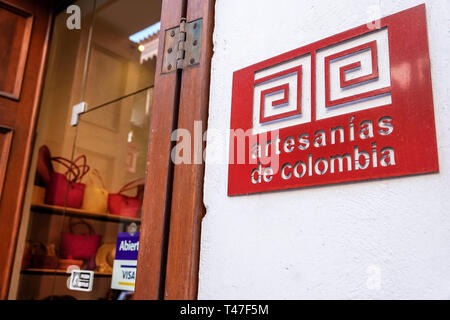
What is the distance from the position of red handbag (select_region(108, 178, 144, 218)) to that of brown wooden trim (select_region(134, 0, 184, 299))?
1247 mm

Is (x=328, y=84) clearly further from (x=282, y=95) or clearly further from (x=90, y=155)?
(x=90, y=155)

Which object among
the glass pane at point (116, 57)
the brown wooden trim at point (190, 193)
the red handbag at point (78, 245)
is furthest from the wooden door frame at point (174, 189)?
the red handbag at point (78, 245)

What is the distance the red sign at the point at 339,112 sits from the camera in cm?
56

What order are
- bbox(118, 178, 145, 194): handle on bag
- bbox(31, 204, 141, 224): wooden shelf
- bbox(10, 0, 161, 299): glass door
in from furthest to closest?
bbox(118, 178, 145, 194): handle on bag → bbox(31, 204, 141, 224): wooden shelf → bbox(10, 0, 161, 299): glass door

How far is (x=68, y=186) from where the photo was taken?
6.70ft

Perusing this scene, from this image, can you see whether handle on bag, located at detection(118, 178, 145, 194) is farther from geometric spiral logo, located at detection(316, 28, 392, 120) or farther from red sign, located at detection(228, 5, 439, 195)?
geometric spiral logo, located at detection(316, 28, 392, 120)

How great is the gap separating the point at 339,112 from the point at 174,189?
0.36 m

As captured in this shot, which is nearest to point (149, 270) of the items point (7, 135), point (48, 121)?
point (7, 135)

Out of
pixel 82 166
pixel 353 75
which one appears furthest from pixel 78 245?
pixel 353 75

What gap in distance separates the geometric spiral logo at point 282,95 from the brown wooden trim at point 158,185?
211mm

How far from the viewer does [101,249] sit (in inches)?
75.3

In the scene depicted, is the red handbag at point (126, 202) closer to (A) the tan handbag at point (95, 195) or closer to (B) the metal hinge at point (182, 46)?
(A) the tan handbag at point (95, 195)

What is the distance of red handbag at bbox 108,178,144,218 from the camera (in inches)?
82.7

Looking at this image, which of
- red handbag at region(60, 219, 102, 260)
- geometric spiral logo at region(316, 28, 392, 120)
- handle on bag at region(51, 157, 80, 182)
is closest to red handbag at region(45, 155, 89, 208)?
handle on bag at region(51, 157, 80, 182)
